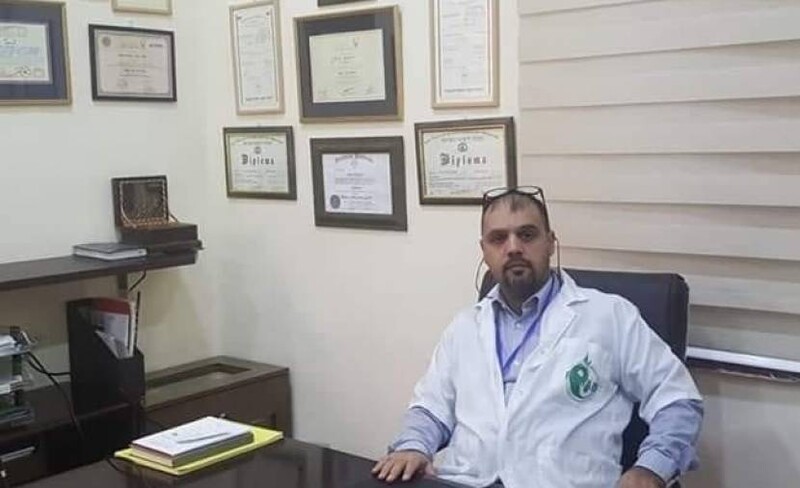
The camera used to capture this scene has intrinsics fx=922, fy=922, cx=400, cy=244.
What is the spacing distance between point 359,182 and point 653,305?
115cm

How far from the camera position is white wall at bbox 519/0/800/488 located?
2.09 metres

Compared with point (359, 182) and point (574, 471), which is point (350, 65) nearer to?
point (359, 182)

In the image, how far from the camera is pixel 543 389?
6.43 feet

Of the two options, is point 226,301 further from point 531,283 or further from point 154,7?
point 531,283

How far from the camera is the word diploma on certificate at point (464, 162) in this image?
8.50 ft

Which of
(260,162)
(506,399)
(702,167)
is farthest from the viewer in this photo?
(260,162)

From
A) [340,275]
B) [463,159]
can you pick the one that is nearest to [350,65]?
[463,159]

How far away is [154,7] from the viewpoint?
3182 mm

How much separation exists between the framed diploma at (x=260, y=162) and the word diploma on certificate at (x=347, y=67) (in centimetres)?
23

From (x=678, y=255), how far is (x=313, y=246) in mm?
1303

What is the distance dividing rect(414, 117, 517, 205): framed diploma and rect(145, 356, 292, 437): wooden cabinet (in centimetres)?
89

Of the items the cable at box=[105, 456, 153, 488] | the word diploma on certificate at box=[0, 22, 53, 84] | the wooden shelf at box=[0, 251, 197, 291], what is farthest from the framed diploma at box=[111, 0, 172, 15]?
the cable at box=[105, 456, 153, 488]

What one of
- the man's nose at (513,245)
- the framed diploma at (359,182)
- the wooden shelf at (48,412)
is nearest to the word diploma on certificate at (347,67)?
the framed diploma at (359,182)

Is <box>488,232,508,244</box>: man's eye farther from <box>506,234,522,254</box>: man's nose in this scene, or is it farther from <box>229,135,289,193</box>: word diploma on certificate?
<box>229,135,289,193</box>: word diploma on certificate
